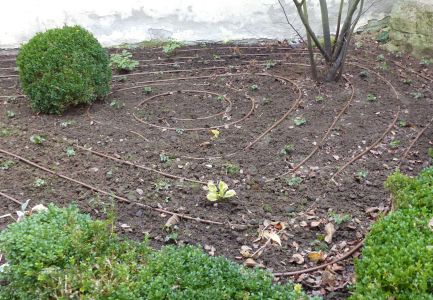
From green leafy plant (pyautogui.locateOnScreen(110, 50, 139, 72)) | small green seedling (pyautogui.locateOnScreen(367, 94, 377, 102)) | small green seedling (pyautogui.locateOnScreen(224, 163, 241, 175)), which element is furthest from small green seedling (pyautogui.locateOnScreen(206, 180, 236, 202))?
green leafy plant (pyautogui.locateOnScreen(110, 50, 139, 72))

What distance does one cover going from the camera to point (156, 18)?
746cm

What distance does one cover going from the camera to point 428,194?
295 cm

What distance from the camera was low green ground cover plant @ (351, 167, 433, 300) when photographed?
2293 millimetres

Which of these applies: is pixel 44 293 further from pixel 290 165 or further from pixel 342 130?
pixel 342 130

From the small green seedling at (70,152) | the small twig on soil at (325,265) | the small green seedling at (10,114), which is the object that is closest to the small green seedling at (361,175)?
the small twig on soil at (325,265)

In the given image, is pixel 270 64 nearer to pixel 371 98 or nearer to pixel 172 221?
pixel 371 98

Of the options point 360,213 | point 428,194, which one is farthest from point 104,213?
point 428,194

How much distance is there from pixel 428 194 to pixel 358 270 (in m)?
0.75

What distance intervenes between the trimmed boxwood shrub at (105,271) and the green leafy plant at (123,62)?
4.03 metres

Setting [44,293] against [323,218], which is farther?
[323,218]

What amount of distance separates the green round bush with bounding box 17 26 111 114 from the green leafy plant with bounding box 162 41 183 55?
5.65 feet

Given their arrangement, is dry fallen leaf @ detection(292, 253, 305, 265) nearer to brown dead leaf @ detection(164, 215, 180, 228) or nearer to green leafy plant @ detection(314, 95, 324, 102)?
brown dead leaf @ detection(164, 215, 180, 228)

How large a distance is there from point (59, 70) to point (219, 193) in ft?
8.09

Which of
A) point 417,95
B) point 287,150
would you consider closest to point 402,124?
point 417,95
